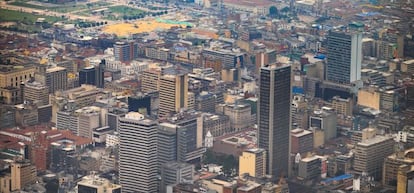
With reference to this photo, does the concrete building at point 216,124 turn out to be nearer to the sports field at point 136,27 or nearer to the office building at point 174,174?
the office building at point 174,174

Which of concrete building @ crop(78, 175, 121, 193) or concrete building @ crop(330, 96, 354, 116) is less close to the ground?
concrete building @ crop(330, 96, 354, 116)

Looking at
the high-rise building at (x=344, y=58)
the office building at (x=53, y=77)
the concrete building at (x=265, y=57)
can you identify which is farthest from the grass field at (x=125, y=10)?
the high-rise building at (x=344, y=58)

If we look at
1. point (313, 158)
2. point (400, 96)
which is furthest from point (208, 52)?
point (313, 158)

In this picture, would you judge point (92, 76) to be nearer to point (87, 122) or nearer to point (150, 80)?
point (150, 80)

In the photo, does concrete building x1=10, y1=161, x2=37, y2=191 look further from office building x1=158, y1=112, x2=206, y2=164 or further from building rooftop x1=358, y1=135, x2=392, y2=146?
building rooftop x1=358, y1=135, x2=392, y2=146

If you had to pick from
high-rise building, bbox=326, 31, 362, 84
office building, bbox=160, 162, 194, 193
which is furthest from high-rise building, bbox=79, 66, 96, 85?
office building, bbox=160, 162, 194, 193

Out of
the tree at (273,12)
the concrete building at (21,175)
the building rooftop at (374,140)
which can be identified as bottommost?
the concrete building at (21,175)
